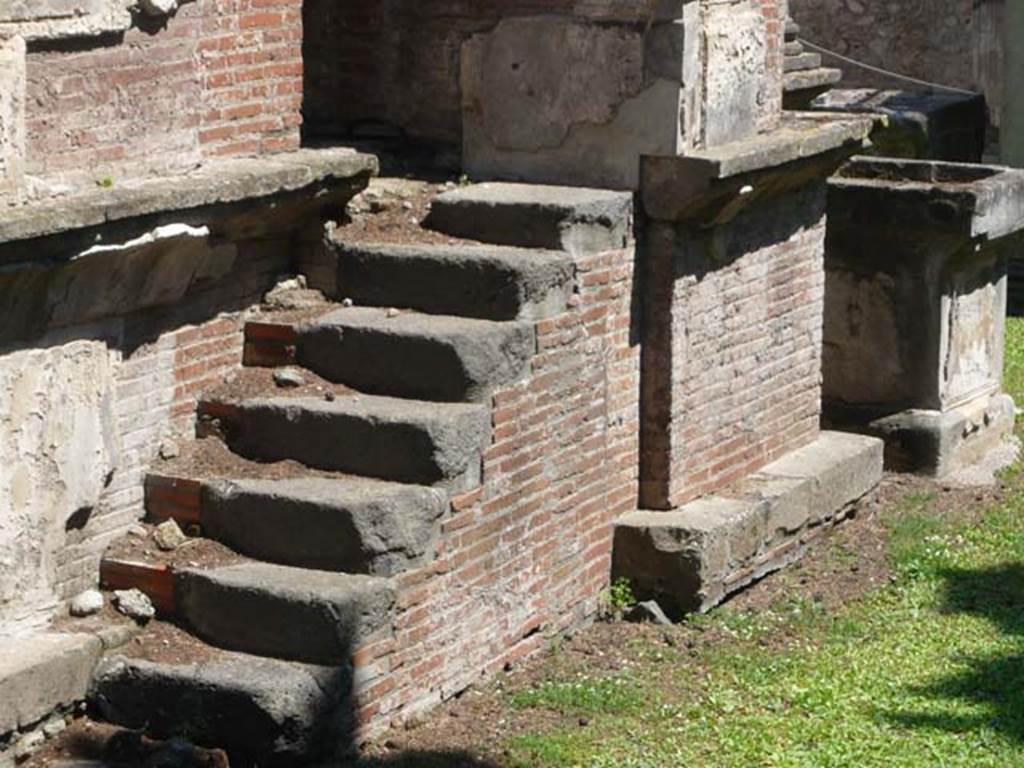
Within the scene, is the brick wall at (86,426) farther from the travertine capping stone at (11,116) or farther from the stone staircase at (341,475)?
the travertine capping stone at (11,116)

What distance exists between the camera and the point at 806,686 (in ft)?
24.3

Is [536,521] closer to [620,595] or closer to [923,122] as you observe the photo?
[620,595]

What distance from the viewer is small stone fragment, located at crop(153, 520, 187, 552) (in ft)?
22.2

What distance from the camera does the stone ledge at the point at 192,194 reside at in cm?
589

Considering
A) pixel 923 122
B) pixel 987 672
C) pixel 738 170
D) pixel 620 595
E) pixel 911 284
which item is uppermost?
pixel 738 170

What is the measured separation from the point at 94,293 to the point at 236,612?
1.07m

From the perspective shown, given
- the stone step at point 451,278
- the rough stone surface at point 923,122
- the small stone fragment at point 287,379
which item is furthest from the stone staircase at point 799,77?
the small stone fragment at point 287,379

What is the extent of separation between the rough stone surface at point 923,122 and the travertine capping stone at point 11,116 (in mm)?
9232

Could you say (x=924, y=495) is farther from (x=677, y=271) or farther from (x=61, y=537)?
(x=61, y=537)

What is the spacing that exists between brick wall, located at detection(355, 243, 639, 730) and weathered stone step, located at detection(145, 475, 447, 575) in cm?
14

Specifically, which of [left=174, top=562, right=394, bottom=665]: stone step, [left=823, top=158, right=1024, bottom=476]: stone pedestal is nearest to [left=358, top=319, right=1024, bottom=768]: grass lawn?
[left=174, top=562, right=394, bottom=665]: stone step

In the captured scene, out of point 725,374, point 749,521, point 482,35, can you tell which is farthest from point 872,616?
point 482,35

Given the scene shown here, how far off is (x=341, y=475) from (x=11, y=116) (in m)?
1.60

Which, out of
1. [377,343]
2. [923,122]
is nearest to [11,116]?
[377,343]
